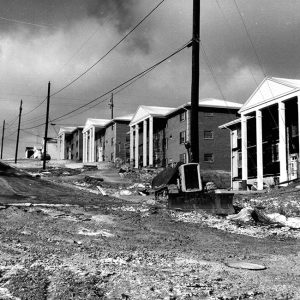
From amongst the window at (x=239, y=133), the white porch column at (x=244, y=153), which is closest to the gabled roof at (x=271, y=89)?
the white porch column at (x=244, y=153)

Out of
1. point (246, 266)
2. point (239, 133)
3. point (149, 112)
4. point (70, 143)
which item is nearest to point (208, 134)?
point (239, 133)

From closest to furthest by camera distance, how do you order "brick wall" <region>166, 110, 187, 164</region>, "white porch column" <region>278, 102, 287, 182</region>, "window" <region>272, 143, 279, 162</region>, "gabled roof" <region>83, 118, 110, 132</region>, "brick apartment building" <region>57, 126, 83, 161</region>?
1. "white porch column" <region>278, 102, 287, 182</region>
2. "window" <region>272, 143, 279, 162</region>
3. "brick wall" <region>166, 110, 187, 164</region>
4. "gabled roof" <region>83, 118, 110, 132</region>
5. "brick apartment building" <region>57, 126, 83, 161</region>

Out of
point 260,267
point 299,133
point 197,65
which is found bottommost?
point 260,267

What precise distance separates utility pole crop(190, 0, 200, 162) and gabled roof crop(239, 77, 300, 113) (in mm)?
13084

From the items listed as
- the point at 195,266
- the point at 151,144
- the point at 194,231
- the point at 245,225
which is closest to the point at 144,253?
the point at 195,266

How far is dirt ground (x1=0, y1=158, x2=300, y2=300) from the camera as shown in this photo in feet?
18.0

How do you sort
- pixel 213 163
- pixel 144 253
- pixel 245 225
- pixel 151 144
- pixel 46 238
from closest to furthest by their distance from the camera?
pixel 144 253 < pixel 46 238 < pixel 245 225 < pixel 213 163 < pixel 151 144

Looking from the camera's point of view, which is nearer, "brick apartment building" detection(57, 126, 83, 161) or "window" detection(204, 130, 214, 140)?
"window" detection(204, 130, 214, 140)

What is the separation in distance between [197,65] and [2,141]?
283ft

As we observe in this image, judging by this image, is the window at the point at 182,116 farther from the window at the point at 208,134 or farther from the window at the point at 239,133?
the window at the point at 239,133

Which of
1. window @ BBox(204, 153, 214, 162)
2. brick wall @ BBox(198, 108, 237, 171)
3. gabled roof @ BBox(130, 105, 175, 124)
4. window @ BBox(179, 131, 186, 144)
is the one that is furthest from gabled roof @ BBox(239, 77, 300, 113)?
gabled roof @ BBox(130, 105, 175, 124)

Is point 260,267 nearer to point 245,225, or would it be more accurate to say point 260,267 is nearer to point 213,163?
point 245,225

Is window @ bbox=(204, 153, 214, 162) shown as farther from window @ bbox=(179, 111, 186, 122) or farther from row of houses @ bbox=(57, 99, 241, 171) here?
window @ bbox=(179, 111, 186, 122)

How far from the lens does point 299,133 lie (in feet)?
99.3
